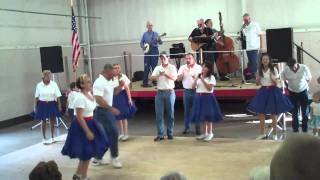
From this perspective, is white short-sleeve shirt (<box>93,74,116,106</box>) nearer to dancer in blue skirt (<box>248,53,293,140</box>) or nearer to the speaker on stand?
dancer in blue skirt (<box>248,53,293,140</box>)

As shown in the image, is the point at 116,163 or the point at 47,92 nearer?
the point at 116,163

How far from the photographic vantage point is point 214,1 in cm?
1258

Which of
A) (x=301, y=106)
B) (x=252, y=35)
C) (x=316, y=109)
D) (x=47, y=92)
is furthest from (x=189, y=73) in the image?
(x=47, y=92)

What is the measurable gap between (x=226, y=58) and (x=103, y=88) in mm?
5587

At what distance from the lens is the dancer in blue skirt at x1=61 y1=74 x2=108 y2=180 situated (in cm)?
518

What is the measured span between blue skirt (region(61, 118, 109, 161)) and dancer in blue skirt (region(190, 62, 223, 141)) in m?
2.59

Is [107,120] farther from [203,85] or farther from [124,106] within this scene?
[203,85]

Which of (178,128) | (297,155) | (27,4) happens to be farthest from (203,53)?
(297,155)

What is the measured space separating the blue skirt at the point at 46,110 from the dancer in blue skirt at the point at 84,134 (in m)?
3.05

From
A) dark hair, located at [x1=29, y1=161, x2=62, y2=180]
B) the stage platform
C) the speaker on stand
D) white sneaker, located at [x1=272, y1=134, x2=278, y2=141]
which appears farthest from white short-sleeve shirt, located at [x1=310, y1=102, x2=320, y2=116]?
dark hair, located at [x1=29, y1=161, x2=62, y2=180]

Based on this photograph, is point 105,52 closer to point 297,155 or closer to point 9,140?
point 9,140

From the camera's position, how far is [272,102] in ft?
23.8

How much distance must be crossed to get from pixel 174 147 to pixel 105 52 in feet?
26.5

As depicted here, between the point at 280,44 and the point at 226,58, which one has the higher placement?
the point at 280,44
